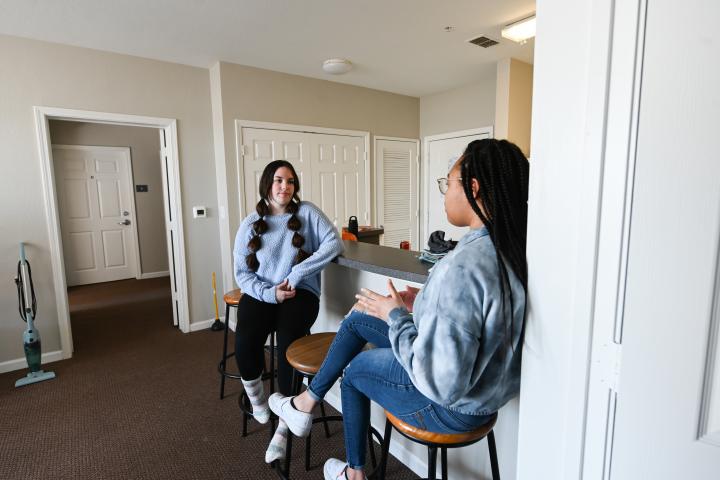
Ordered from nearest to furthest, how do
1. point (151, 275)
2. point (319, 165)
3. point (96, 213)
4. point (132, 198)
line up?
point (319, 165), point (96, 213), point (132, 198), point (151, 275)

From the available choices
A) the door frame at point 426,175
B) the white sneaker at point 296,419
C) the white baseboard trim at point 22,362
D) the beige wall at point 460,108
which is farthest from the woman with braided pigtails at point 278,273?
the door frame at point 426,175

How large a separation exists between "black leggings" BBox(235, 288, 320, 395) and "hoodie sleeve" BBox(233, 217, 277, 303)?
0.05 m

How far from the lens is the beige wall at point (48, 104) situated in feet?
9.16

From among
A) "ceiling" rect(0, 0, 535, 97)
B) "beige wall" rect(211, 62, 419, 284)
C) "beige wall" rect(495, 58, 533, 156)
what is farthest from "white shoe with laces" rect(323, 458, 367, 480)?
"beige wall" rect(495, 58, 533, 156)

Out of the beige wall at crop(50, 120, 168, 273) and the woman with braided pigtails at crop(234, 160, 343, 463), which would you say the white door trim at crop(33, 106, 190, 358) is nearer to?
the woman with braided pigtails at crop(234, 160, 343, 463)

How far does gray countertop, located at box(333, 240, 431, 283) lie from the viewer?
1500mm

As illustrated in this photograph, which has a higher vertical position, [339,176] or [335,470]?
[339,176]

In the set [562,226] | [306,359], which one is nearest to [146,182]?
[306,359]

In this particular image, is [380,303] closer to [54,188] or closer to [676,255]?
[676,255]

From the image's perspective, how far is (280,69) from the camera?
12.0 ft

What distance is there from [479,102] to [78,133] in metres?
5.37

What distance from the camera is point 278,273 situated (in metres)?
1.99

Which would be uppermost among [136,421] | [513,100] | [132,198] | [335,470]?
[513,100]

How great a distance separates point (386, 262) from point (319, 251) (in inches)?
15.7
